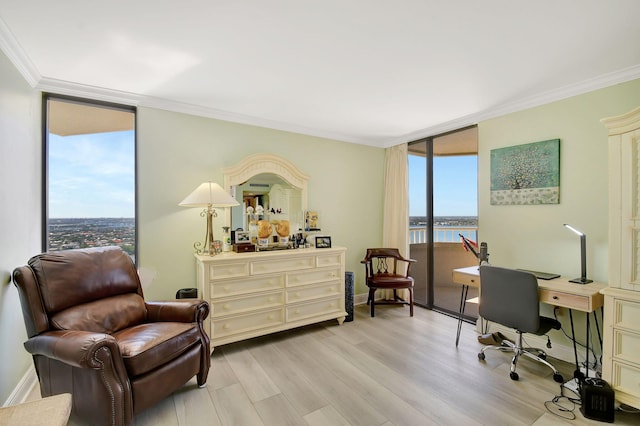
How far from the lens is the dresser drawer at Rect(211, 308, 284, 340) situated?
279 cm

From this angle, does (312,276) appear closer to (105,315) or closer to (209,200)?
(209,200)

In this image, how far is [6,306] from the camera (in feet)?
6.30

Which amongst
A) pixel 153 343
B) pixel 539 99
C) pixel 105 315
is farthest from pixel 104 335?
pixel 539 99

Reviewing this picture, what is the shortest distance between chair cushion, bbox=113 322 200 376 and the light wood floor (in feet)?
1.33

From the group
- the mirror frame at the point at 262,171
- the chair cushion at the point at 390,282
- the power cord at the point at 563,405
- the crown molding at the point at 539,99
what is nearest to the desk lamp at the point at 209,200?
the mirror frame at the point at 262,171

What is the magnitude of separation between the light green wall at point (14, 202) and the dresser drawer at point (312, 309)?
2.13 meters

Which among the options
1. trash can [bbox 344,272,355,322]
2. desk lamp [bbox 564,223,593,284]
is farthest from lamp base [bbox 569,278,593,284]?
trash can [bbox 344,272,355,322]

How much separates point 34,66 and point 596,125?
4.62 meters

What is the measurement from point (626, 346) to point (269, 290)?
2.83 metres

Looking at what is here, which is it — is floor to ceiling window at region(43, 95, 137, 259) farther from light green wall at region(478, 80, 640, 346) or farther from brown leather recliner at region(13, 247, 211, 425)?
light green wall at region(478, 80, 640, 346)

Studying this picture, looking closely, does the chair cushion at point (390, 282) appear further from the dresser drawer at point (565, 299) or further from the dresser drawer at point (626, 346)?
the dresser drawer at point (626, 346)

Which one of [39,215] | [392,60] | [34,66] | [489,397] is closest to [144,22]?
[34,66]

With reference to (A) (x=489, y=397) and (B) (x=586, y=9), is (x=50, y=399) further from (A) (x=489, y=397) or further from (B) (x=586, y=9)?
(B) (x=586, y=9)

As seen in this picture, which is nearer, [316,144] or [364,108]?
[364,108]
